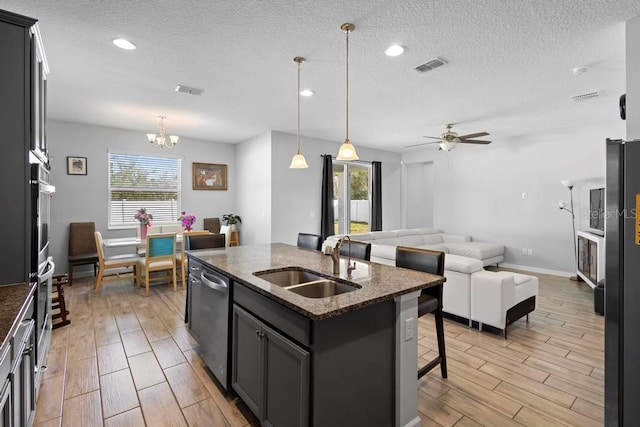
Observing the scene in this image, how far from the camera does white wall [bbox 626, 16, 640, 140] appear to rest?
7.33ft

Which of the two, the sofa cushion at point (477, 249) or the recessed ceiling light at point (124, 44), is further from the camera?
the sofa cushion at point (477, 249)

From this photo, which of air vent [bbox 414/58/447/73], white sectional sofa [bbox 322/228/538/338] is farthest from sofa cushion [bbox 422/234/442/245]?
air vent [bbox 414/58/447/73]

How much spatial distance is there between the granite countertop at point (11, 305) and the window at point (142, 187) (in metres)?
4.65

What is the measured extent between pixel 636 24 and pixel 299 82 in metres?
2.84

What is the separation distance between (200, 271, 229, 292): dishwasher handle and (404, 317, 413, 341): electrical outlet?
1.17 metres

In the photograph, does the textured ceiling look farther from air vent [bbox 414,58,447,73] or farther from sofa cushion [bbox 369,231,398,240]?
sofa cushion [bbox 369,231,398,240]

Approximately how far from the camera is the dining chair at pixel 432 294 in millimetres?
2227

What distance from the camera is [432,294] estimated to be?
236 centimetres

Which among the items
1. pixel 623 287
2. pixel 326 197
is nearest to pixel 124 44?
pixel 623 287

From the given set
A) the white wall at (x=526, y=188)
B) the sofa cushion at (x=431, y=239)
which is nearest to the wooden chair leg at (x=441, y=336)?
the sofa cushion at (x=431, y=239)

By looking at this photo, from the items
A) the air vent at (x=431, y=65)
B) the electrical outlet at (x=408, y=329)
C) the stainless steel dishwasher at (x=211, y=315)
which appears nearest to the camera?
the electrical outlet at (x=408, y=329)

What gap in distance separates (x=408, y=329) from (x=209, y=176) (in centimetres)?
607

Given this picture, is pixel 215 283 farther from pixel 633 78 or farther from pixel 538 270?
pixel 538 270

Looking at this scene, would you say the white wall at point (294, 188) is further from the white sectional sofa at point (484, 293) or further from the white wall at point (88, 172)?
the white sectional sofa at point (484, 293)
